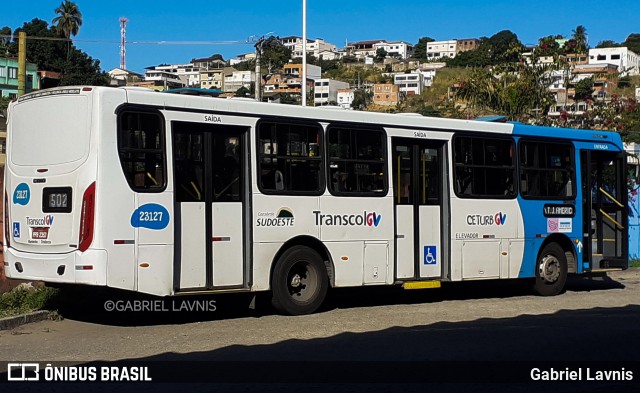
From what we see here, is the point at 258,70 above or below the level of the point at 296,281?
above

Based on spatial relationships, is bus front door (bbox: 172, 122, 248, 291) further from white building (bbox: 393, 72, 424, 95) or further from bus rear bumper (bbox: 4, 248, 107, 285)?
white building (bbox: 393, 72, 424, 95)

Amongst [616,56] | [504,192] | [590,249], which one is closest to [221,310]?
[504,192]

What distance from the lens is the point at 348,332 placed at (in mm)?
11859

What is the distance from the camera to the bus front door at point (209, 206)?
12.3 metres

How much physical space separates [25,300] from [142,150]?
356cm

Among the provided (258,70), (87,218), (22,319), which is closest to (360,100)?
(258,70)

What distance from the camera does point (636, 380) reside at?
28.6 feet

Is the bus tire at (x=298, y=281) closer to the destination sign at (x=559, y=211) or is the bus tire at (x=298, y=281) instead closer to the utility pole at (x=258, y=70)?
the destination sign at (x=559, y=211)

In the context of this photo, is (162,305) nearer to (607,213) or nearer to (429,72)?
(607,213)

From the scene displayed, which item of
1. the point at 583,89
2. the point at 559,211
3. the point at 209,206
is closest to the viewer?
the point at 209,206

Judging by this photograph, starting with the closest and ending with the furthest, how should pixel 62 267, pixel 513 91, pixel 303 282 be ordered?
pixel 62 267 < pixel 303 282 < pixel 513 91

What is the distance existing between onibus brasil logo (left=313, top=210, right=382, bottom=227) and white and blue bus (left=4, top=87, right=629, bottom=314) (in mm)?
23

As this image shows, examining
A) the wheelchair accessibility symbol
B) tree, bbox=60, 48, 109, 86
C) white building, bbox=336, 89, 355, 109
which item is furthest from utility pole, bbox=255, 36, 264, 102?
white building, bbox=336, 89, 355, 109

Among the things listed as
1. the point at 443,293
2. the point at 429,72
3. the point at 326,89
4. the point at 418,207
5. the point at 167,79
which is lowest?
the point at 443,293
